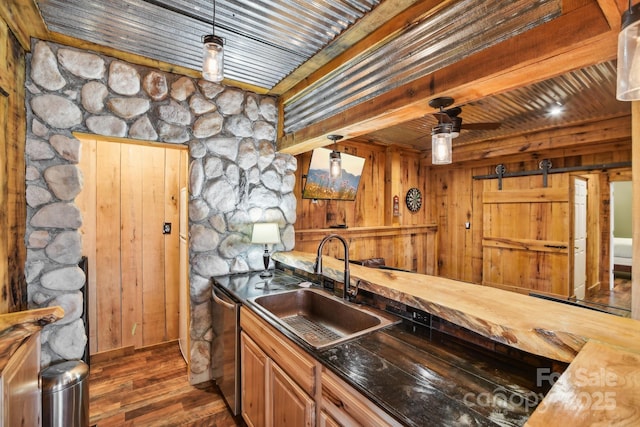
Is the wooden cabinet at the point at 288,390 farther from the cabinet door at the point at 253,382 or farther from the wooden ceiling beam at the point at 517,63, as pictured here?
the wooden ceiling beam at the point at 517,63

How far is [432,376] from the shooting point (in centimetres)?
106

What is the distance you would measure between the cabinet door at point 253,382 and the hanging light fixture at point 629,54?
5.84 feet

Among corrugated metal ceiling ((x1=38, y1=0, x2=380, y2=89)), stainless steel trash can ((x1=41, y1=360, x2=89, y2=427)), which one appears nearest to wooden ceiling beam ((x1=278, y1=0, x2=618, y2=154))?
corrugated metal ceiling ((x1=38, y1=0, x2=380, y2=89))

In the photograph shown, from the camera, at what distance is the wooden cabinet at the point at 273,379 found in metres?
1.28

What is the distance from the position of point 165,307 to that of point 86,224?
112cm

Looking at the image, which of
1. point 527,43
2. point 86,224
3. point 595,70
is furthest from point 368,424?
point 86,224

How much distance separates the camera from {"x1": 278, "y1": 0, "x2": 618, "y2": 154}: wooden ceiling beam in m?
0.96

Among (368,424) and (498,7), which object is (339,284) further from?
(498,7)

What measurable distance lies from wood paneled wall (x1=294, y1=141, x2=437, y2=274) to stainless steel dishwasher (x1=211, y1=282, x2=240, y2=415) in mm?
1319

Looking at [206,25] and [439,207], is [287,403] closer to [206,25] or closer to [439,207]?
[206,25]

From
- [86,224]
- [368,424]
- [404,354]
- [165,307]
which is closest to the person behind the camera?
[368,424]

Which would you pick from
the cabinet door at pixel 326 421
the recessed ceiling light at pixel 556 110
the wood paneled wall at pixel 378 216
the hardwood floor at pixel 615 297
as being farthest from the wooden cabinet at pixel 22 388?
the hardwood floor at pixel 615 297

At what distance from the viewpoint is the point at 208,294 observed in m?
2.50

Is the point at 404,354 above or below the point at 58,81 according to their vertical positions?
below
